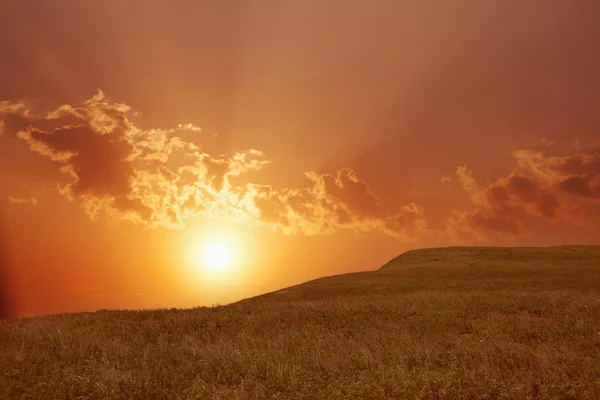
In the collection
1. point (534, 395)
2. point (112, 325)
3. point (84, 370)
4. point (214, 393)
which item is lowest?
point (534, 395)

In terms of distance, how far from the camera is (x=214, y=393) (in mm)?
10406

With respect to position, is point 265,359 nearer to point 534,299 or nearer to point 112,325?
point 112,325

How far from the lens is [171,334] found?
1972 cm

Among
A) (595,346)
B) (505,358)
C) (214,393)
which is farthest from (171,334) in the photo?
(595,346)

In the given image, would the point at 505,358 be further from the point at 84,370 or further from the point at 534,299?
the point at 534,299

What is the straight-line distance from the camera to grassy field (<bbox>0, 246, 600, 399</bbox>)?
1102cm

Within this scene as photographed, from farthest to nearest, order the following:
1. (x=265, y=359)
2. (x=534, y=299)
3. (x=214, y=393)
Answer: (x=534, y=299), (x=265, y=359), (x=214, y=393)

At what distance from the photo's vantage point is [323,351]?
15094 millimetres

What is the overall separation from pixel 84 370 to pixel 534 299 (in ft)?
72.7

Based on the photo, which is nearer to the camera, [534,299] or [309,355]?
[309,355]

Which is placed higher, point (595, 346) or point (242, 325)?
point (242, 325)

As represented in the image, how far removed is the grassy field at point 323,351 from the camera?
36.1ft

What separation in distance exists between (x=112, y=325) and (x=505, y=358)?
15.6 meters

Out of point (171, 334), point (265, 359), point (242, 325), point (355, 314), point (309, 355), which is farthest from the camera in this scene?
point (355, 314)
